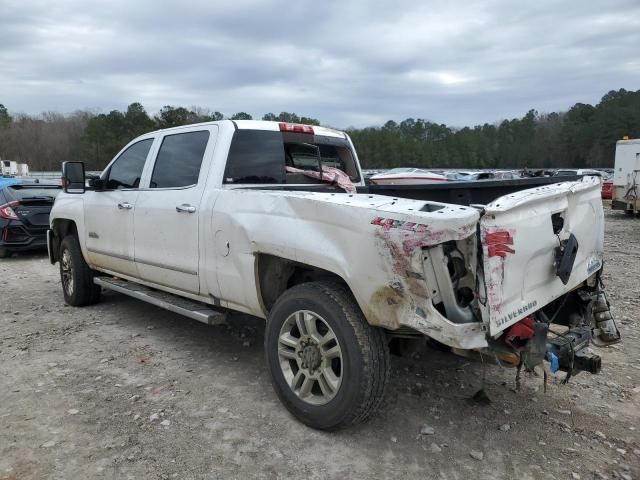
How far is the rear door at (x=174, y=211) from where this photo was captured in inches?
161

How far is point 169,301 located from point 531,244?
2988 millimetres

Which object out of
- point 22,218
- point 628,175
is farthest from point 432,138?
point 22,218

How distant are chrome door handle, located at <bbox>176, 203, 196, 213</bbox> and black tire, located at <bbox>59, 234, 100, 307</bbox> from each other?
2452 millimetres

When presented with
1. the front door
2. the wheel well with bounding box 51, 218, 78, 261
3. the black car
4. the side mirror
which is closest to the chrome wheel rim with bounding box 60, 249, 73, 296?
the wheel well with bounding box 51, 218, 78, 261

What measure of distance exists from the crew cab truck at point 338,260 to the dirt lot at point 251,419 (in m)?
0.34

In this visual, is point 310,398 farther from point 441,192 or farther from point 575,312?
point 575,312

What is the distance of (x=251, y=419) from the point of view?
3.38m

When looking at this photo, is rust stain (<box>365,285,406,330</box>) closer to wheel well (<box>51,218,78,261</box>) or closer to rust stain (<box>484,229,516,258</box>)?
rust stain (<box>484,229,516,258</box>)

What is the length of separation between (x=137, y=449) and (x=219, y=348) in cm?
170

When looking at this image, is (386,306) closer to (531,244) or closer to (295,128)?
(531,244)

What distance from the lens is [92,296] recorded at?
6129 millimetres

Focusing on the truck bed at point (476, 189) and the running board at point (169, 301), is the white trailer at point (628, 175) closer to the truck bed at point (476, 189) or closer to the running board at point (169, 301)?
the truck bed at point (476, 189)

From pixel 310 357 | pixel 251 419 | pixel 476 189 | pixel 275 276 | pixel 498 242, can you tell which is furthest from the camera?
pixel 476 189

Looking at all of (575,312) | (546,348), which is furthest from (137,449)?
(575,312)
